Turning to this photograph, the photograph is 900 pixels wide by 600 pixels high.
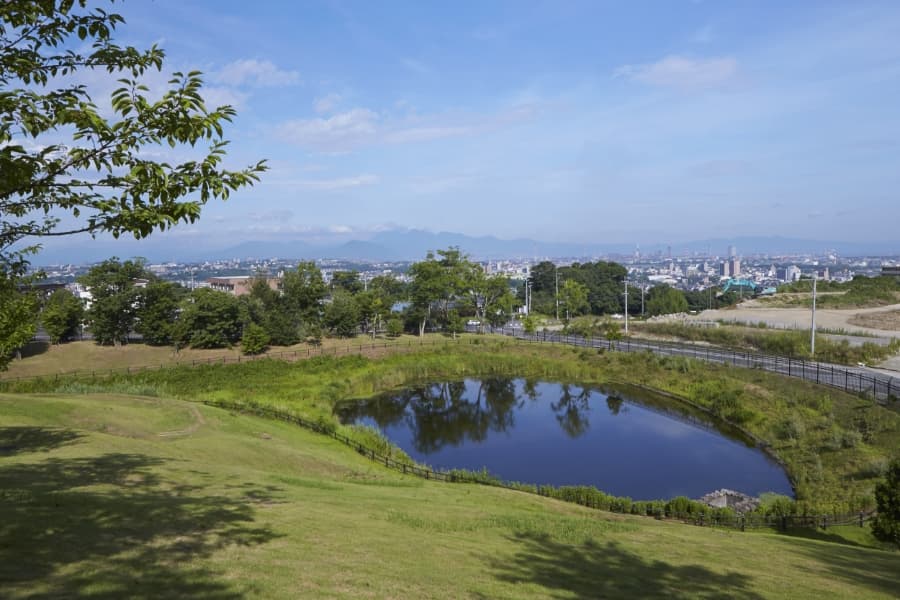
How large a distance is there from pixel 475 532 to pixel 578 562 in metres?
2.61

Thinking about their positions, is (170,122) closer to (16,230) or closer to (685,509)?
(16,230)

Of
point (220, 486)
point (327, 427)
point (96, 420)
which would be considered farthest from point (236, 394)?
point (220, 486)

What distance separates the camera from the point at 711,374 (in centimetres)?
3828

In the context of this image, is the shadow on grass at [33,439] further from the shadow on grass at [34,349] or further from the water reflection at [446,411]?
the shadow on grass at [34,349]

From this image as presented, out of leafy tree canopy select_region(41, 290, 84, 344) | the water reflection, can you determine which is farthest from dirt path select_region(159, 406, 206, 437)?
leafy tree canopy select_region(41, 290, 84, 344)

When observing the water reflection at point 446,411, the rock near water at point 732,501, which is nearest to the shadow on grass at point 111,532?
the rock near water at point 732,501

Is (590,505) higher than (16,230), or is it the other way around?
(16,230)

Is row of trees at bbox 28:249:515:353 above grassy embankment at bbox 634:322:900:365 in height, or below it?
above

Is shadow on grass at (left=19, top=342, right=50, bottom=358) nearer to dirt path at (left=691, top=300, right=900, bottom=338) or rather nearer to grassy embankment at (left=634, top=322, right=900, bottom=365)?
grassy embankment at (left=634, top=322, right=900, bottom=365)

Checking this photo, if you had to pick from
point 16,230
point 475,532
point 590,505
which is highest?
point 16,230

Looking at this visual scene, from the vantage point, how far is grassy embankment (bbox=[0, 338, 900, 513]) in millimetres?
23219

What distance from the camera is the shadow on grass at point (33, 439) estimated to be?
1401 cm

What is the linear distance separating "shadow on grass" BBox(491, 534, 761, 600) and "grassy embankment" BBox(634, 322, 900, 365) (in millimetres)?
38651

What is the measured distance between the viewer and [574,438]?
30.5 meters
